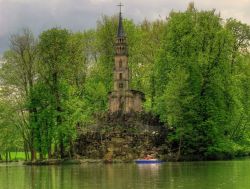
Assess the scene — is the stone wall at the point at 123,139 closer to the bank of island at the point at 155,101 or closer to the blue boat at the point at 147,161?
the bank of island at the point at 155,101

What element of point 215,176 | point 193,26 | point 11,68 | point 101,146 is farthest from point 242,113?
point 215,176

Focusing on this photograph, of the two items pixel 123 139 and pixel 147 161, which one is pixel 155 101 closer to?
pixel 123 139

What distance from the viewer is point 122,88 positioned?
3145 inches

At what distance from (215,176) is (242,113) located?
35567 mm

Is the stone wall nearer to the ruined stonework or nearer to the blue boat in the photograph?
the ruined stonework

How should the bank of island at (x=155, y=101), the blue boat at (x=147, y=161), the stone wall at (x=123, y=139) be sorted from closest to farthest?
the blue boat at (x=147, y=161) → the bank of island at (x=155, y=101) → the stone wall at (x=123, y=139)

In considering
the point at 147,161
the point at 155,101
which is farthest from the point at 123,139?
the point at 147,161

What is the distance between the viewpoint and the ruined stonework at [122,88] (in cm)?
7925

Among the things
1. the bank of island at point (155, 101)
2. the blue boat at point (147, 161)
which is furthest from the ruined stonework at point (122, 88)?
the blue boat at point (147, 161)

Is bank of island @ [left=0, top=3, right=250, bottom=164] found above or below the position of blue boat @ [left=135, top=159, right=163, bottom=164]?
above

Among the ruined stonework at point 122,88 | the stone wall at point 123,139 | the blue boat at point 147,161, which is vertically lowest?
the blue boat at point 147,161

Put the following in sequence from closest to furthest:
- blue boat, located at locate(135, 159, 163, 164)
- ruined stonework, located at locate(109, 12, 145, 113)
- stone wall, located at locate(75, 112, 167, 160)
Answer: blue boat, located at locate(135, 159, 163, 164) → stone wall, located at locate(75, 112, 167, 160) → ruined stonework, located at locate(109, 12, 145, 113)

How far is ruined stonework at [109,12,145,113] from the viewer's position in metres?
79.2

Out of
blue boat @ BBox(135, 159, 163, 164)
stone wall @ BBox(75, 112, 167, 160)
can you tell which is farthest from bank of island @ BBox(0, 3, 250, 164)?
blue boat @ BBox(135, 159, 163, 164)
